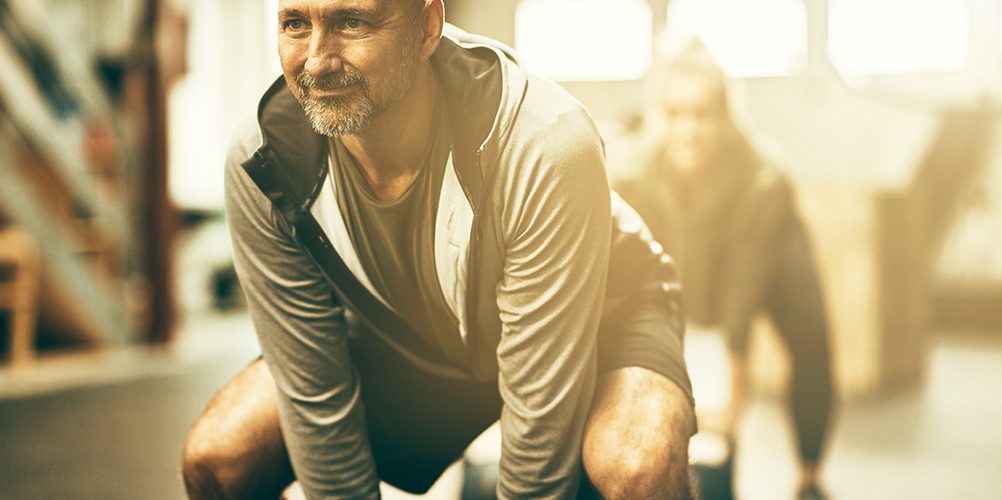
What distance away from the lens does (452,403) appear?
4.61 ft

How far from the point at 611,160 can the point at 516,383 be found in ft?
3.87

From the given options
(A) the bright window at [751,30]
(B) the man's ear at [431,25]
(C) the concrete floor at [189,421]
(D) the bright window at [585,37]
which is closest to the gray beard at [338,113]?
(B) the man's ear at [431,25]

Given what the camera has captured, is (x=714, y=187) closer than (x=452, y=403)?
No

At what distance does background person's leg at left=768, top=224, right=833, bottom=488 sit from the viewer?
2.23 meters

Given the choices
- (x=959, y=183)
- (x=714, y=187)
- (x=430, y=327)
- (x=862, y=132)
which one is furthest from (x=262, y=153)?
(x=862, y=132)

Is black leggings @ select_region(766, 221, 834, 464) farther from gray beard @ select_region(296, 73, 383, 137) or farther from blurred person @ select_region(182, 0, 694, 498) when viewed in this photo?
gray beard @ select_region(296, 73, 383, 137)

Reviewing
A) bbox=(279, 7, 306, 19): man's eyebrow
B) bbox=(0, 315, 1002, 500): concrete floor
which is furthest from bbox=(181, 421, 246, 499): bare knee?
bbox=(0, 315, 1002, 500): concrete floor

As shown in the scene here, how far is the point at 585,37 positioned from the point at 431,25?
19.1 ft

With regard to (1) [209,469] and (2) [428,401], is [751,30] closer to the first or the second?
(2) [428,401]

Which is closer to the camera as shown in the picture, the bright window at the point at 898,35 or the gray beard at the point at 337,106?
the gray beard at the point at 337,106

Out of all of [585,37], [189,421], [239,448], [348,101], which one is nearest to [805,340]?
[239,448]

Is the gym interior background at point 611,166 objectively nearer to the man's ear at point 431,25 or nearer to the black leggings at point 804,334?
the black leggings at point 804,334

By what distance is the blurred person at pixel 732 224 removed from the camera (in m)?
2.12

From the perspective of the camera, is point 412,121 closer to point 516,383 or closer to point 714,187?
point 516,383
